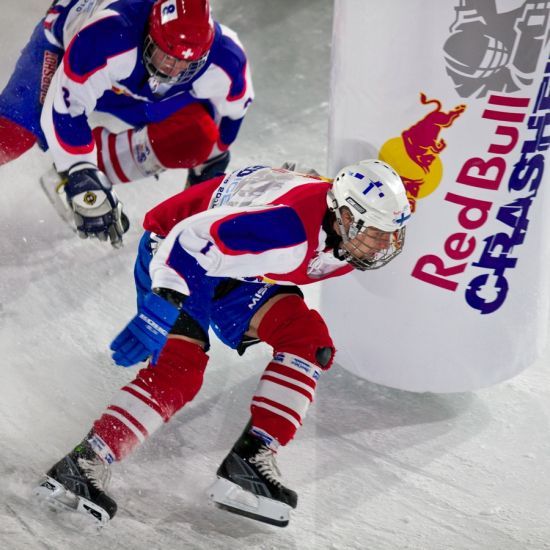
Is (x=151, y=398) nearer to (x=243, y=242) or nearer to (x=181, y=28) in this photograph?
(x=243, y=242)

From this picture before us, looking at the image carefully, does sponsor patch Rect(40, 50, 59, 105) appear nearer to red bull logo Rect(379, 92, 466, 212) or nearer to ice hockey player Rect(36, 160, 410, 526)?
ice hockey player Rect(36, 160, 410, 526)

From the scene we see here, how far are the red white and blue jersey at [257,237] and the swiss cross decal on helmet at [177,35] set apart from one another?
2.52 feet

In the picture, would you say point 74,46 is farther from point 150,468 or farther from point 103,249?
point 150,468

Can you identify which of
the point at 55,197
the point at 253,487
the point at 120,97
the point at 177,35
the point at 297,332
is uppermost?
the point at 177,35

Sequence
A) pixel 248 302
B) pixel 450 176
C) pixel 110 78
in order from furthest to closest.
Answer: pixel 110 78, pixel 248 302, pixel 450 176

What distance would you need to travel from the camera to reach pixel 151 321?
9.00 ft

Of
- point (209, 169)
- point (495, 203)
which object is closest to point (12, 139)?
point (209, 169)

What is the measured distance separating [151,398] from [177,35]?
1.27 metres

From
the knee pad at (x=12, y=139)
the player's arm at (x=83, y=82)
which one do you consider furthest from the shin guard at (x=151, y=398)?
the knee pad at (x=12, y=139)

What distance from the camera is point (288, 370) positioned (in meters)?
2.75

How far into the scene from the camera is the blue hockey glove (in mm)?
2713

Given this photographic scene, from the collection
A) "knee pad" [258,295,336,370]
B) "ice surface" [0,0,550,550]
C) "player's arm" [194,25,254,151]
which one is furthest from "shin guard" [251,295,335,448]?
"player's arm" [194,25,254,151]

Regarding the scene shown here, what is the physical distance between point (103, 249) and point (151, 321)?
119cm

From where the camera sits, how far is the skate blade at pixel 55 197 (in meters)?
3.86
